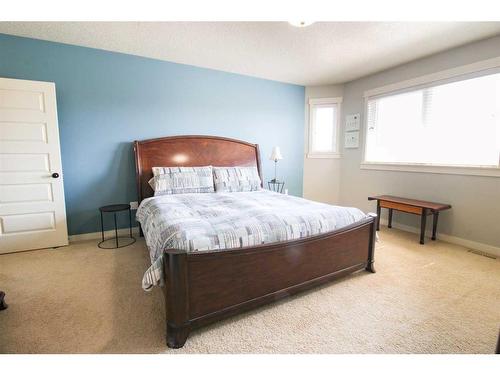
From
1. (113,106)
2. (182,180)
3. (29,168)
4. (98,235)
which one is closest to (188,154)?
(182,180)

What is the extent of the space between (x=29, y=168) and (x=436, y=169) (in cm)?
495

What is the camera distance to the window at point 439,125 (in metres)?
2.90

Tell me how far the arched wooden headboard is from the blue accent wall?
0.15 m

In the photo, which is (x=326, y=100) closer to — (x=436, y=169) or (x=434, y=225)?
(x=436, y=169)

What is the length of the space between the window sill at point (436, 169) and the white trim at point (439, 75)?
3.62 feet

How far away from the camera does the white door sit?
107 inches

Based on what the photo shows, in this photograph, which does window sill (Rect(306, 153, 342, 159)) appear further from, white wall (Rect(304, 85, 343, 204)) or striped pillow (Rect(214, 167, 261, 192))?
striped pillow (Rect(214, 167, 261, 192))

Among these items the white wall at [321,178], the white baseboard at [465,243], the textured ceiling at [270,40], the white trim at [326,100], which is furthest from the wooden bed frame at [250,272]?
the white trim at [326,100]

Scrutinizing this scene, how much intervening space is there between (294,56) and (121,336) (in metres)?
3.43

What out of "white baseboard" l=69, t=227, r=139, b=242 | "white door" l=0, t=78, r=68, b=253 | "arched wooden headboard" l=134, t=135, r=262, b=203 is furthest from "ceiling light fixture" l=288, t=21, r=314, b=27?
"white baseboard" l=69, t=227, r=139, b=242

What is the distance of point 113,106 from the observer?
330 cm

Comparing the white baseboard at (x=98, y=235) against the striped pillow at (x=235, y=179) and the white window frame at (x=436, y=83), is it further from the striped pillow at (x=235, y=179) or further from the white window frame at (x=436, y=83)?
the white window frame at (x=436, y=83)
